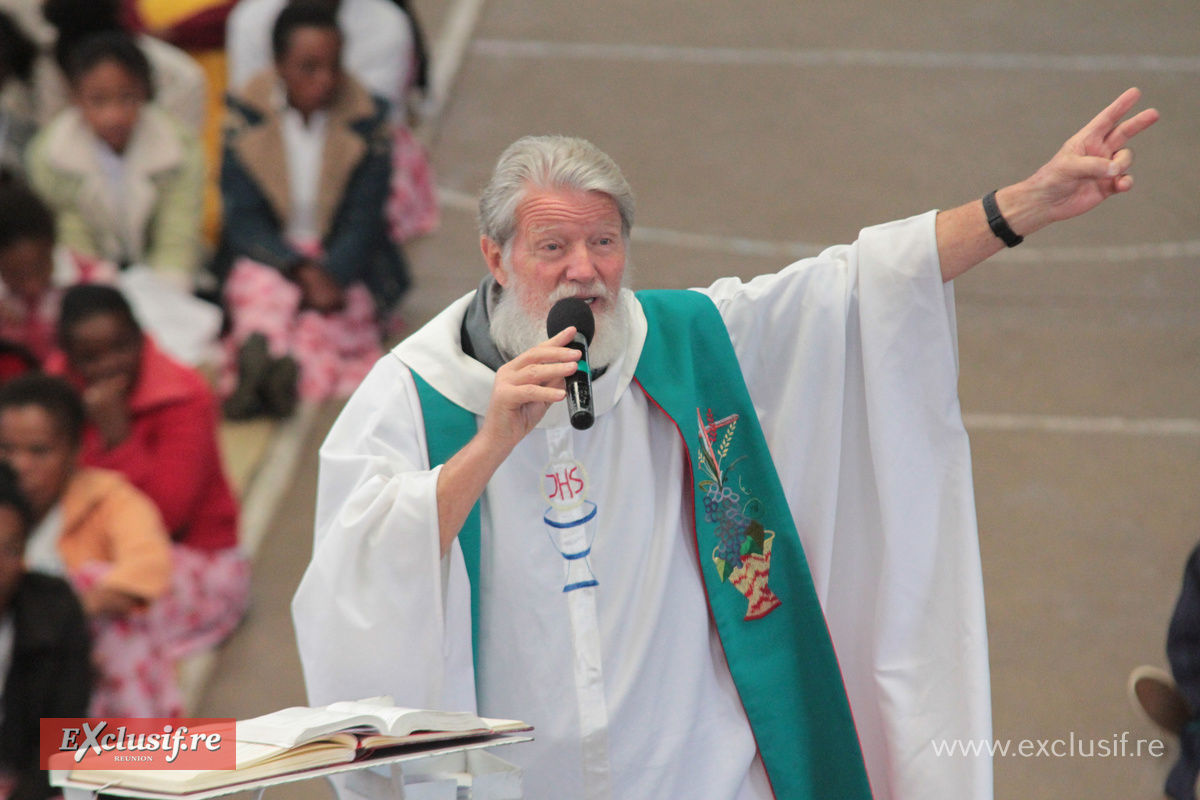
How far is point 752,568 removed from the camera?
2.77 meters

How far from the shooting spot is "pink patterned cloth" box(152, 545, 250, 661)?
15.3 ft

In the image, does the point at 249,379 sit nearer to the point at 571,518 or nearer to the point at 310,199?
the point at 310,199

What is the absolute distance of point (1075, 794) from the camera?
13.6 feet

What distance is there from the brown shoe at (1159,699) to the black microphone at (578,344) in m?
2.22

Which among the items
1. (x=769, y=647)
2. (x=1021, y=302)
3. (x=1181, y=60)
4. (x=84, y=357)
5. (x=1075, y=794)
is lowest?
(x=1075, y=794)

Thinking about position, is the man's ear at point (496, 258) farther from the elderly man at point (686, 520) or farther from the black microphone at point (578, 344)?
the black microphone at point (578, 344)

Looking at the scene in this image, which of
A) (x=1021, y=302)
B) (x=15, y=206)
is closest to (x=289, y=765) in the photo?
(x=15, y=206)

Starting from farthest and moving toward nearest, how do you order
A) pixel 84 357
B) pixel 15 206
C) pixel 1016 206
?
pixel 15 206 → pixel 84 357 → pixel 1016 206

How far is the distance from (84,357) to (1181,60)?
Answer: 6670mm

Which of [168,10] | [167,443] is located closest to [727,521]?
[167,443]

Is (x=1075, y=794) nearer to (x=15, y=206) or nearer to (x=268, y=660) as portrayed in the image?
(x=268, y=660)

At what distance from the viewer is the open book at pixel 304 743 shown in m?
1.79

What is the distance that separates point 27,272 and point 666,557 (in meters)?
3.12

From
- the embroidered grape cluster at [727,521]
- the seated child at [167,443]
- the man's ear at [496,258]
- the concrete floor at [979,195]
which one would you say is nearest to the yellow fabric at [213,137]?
the concrete floor at [979,195]
